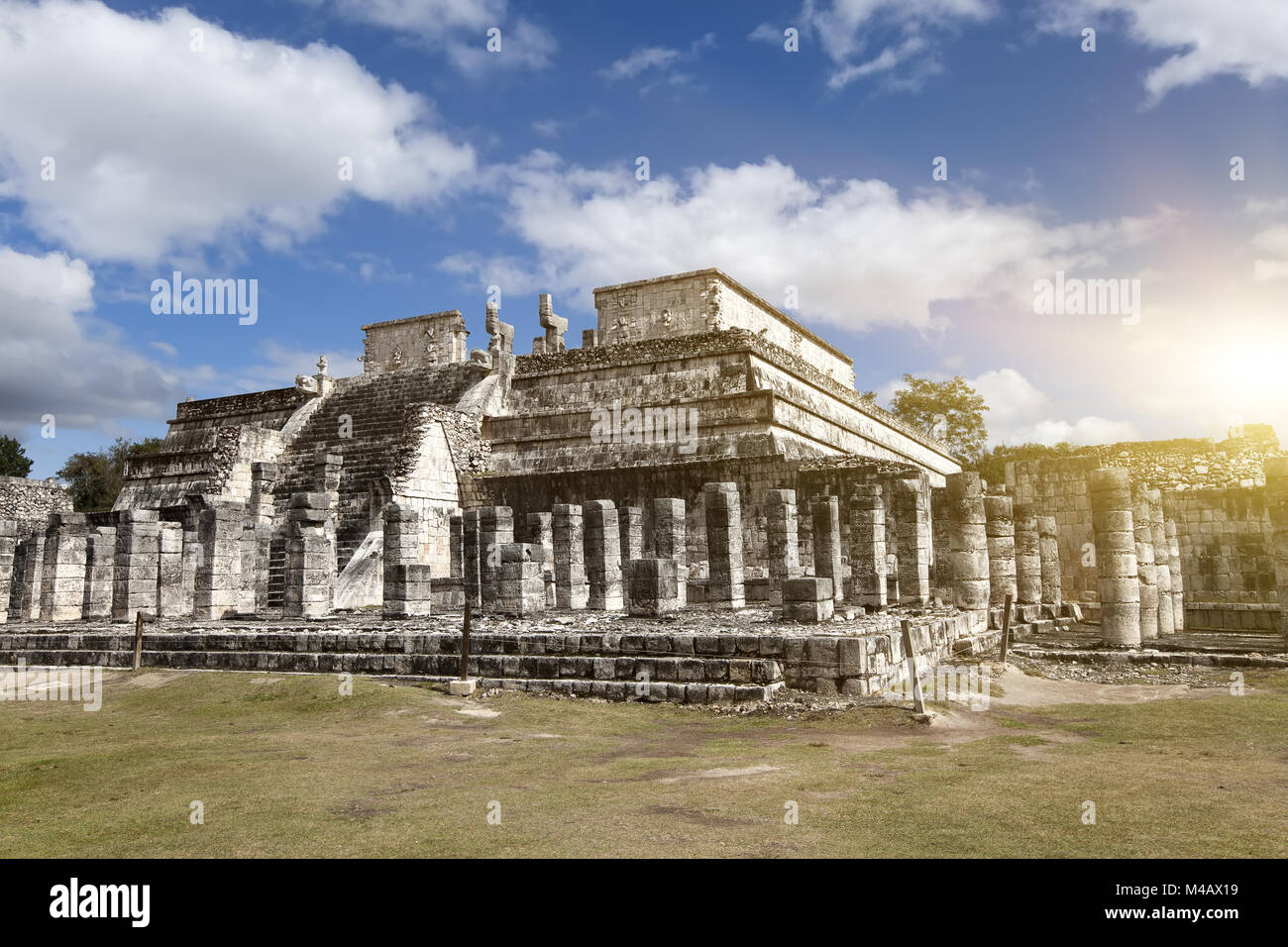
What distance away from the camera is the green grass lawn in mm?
4684

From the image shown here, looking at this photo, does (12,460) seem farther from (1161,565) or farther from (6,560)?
(1161,565)

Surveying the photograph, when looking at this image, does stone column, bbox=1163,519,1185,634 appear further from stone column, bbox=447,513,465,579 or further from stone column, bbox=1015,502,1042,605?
stone column, bbox=447,513,465,579

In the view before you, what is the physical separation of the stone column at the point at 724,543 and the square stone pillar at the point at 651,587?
1.25 m

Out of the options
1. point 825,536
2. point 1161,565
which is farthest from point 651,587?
point 1161,565

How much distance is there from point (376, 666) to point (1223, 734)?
870cm

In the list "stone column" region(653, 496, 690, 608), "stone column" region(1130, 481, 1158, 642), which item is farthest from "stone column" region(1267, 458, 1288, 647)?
"stone column" region(653, 496, 690, 608)

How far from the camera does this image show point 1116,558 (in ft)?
44.1

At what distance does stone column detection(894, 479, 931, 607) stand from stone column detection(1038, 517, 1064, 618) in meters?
5.29

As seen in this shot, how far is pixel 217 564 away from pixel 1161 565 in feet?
55.6

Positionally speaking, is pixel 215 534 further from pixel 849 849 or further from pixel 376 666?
pixel 849 849

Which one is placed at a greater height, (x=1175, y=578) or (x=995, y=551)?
(x=995, y=551)

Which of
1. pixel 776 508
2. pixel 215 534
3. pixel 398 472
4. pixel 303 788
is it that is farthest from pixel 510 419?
pixel 303 788

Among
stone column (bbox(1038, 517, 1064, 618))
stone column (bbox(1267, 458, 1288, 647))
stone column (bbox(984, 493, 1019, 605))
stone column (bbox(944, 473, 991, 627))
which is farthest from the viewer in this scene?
stone column (bbox(1038, 517, 1064, 618))
